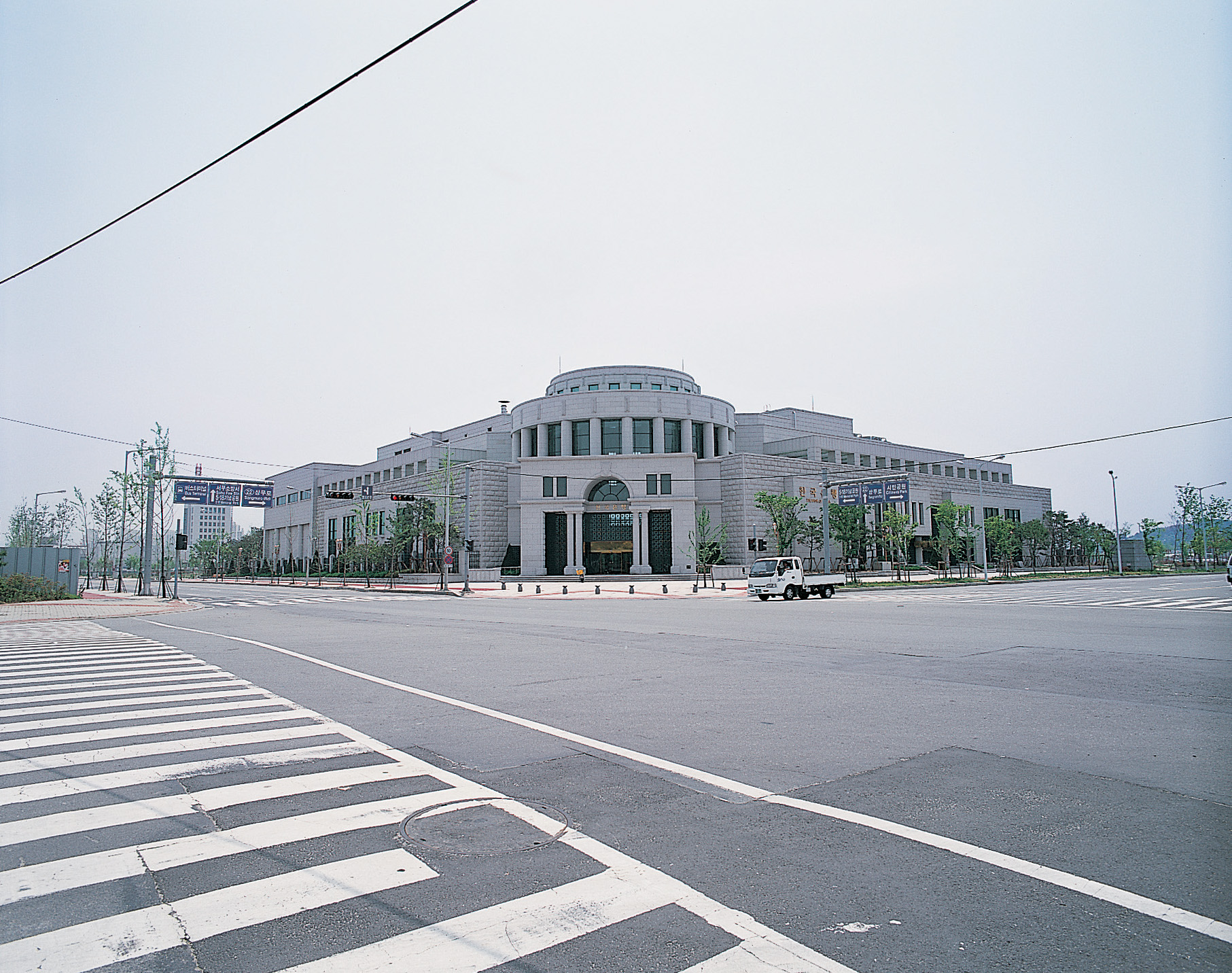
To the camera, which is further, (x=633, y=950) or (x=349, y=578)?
Answer: (x=349, y=578)

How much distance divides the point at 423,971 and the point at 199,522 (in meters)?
195

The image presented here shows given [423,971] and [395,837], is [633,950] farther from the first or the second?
[395,837]

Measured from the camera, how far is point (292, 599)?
42.0 metres

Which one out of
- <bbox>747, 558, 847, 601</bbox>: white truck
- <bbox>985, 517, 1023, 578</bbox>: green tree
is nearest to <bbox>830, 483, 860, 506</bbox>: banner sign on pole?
<bbox>747, 558, 847, 601</bbox>: white truck

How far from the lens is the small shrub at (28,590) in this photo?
36.7 m

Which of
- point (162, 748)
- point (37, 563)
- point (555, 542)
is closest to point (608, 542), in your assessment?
point (555, 542)

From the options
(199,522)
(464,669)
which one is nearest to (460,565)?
(464,669)

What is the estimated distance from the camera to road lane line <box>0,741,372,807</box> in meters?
6.14

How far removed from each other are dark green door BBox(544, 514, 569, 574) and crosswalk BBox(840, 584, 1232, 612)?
31241mm

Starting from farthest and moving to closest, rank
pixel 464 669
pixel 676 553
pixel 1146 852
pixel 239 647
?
1. pixel 676 553
2. pixel 239 647
3. pixel 464 669
4. pixel 1146 852

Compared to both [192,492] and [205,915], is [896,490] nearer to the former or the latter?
[192,492]

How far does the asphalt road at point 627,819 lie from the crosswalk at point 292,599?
25909 millimetres

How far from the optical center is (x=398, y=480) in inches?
3305

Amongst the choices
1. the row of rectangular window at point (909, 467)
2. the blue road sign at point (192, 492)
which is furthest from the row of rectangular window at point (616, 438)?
the blue road sign at point (192, 492)
